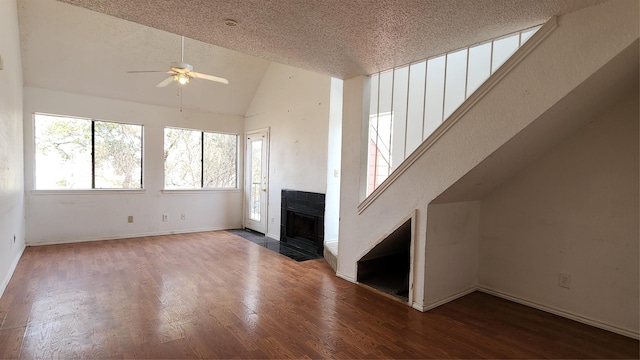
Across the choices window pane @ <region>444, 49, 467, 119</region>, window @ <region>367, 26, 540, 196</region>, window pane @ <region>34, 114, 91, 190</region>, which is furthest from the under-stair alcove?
window pane @ <region>34, 114, 91, 190</region>

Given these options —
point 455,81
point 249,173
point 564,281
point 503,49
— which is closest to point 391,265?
point 564,281

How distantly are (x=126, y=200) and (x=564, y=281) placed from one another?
616cm

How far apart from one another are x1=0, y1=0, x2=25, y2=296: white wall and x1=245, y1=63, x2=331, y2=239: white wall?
11.4ft

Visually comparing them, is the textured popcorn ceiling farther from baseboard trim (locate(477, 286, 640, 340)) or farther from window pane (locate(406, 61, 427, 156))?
baseboard trim (locate(477, 286, 640, 340))

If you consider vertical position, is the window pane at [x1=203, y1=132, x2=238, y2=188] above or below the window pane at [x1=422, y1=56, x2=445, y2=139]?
below

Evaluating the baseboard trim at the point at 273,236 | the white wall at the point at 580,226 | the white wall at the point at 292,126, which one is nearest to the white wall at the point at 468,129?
the white wall at the point at 580,226

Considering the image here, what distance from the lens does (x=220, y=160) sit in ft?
22.1

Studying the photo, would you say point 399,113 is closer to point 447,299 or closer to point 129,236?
point 447,299

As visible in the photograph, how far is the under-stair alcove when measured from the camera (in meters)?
3.26

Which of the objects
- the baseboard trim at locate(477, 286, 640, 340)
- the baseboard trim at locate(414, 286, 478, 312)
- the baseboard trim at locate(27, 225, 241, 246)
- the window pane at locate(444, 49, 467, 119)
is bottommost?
the baseboard trim at locate(27, 225, 241, 246)

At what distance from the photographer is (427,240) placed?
9.48 feet

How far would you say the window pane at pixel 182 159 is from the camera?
19.9 ft

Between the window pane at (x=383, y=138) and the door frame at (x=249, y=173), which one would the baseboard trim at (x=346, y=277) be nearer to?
the window pane at (x=383, y=138)

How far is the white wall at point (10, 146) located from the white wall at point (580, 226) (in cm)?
485
